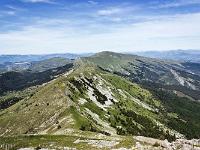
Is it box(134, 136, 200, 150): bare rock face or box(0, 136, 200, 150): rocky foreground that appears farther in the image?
box(0, 136, 200, 150): rocky foreground

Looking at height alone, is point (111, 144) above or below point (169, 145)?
below

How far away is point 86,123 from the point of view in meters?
143

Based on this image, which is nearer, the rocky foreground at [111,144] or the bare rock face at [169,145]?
the bare rock face at [169,145]

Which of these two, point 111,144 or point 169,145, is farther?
point 111,144

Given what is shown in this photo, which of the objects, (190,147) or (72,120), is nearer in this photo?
(190,147)

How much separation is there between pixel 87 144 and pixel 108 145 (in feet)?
17.2

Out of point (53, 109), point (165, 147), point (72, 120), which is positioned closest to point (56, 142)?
point (165, 147)

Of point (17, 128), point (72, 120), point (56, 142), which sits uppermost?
point (56, 142)

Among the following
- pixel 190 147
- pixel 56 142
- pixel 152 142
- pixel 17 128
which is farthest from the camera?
pixel 17 128

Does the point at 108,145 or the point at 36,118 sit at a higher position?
the point at 108,145

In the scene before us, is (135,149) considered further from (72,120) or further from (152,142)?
(72,120)

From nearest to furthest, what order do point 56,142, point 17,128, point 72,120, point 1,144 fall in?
point 56,142 → point 1,144 → point 72,120 → point 17,128

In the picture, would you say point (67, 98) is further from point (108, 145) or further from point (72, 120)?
point (108, 145)

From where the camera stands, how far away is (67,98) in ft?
605
